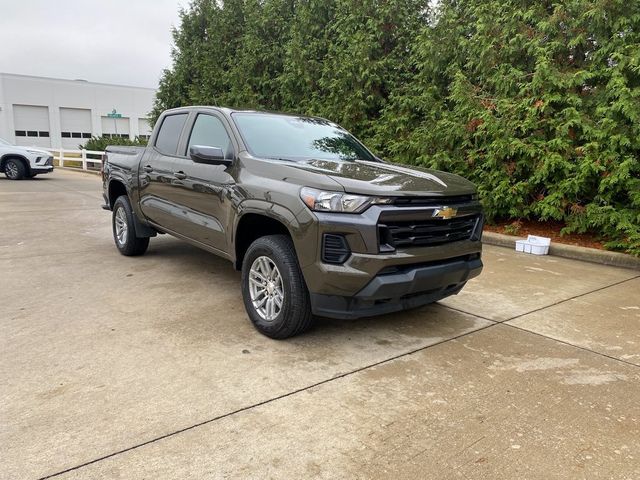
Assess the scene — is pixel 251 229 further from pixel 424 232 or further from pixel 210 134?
pixel 424 232

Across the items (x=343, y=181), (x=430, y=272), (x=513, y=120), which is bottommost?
(x=430, y=272)

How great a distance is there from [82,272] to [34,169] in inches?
563

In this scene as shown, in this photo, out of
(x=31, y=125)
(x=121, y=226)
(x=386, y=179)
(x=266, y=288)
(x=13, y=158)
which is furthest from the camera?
(x=31, y=125)

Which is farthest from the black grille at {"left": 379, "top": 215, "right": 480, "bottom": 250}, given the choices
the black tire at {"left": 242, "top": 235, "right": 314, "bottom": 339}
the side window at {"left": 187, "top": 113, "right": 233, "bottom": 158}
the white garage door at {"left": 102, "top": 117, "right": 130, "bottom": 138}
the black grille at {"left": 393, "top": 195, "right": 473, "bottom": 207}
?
the white garage door at {"left": 102, "top": 117, "right": 130, "bottom": 138}

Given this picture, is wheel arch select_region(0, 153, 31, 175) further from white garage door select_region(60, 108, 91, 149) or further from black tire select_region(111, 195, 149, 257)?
white garage door select_region(60, 108, 91, 149)

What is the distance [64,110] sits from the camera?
1746 inches

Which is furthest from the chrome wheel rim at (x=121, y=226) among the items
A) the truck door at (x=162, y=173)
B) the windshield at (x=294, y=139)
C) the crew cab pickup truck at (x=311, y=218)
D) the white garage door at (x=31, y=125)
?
the white garage door at (x=31, y=125)

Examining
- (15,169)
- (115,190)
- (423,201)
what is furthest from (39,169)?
(423,201)

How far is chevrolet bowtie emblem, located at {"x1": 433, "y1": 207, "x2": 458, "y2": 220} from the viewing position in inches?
141

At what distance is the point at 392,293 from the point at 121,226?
4.54 m

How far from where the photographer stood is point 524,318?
446cm

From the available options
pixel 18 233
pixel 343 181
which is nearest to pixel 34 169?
pixel 18 233

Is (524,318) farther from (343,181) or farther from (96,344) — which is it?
(96,344)

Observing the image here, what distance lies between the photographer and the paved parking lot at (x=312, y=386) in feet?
7.88
